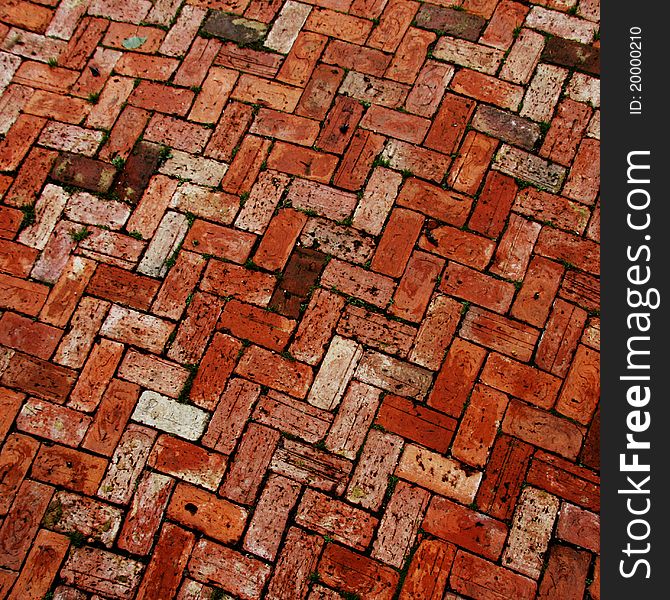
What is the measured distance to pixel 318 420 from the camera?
2756 mm

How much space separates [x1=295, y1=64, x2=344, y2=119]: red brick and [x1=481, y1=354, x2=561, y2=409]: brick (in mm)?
1631

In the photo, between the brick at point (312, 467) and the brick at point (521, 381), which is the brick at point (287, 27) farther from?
the brick at point (312, 467)

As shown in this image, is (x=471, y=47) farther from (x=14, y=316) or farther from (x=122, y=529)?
(x=122, y=529)

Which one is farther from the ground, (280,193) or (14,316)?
(280,193)

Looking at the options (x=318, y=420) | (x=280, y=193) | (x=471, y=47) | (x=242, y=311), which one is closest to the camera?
(x=318, y=420)

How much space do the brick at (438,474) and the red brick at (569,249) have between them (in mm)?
1152

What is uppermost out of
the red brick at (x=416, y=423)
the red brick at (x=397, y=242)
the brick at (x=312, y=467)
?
the red brick at (x=397, y=242)

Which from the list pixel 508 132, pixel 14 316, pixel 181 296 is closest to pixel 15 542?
pixel 14 316

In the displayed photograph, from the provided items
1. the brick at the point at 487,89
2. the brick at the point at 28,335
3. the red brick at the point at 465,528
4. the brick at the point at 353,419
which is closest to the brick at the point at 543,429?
the red brick at the point at 465,528

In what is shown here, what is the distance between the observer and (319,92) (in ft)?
11.0

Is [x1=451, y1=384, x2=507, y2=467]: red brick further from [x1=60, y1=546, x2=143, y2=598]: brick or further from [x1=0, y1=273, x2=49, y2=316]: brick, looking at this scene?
[x1=0, y1=273, x2=49, y2=316]: brick

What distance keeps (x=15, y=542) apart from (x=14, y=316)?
1057 millimetres

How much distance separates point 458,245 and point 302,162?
36.9 inches

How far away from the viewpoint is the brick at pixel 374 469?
2.64 m
